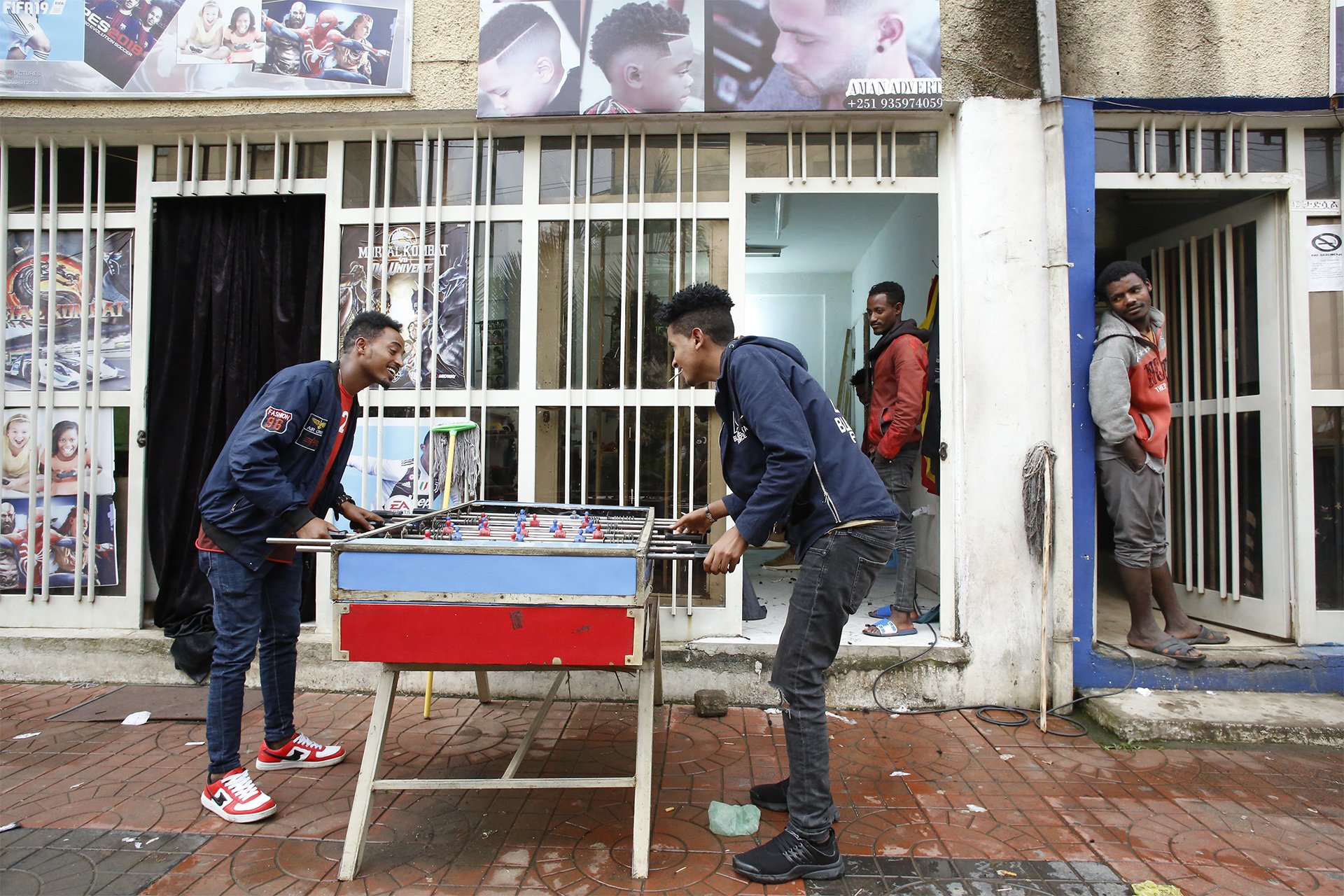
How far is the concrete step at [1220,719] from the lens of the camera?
3.76 meters

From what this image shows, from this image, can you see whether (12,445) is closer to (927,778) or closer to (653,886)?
(653,886)

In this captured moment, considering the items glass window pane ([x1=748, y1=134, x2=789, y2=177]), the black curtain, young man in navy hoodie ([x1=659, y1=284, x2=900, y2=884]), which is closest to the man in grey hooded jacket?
glass window pane ([x1=748, y1=134, x2=789, y2=177])

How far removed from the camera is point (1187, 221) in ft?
16.7

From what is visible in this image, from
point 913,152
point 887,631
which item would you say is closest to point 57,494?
point 887,631

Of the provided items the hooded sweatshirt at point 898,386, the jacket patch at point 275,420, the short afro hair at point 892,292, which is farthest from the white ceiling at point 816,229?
the jacket patch at point 275,420

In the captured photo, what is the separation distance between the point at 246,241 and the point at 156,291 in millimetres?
645

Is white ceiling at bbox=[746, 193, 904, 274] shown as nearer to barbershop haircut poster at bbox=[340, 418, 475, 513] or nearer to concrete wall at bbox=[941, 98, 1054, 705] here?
concrete wall at bbox=[941, 98, 1054, 705]

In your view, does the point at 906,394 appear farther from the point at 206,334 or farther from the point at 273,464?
the point at 206,334

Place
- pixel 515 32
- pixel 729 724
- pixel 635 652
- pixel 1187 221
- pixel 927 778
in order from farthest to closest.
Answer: pixel 1187 221 → pixel 515 32 → pixel 729 724 → pixel 927 778 → pixel 635 652

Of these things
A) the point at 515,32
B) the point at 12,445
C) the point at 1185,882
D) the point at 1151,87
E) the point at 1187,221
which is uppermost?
the point at 515,32

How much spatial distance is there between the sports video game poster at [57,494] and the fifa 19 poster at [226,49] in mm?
1978

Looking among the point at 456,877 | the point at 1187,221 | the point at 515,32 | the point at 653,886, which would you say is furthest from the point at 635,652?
the point at 1187,221

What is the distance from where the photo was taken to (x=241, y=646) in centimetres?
314

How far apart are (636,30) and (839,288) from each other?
5660 millimetres
